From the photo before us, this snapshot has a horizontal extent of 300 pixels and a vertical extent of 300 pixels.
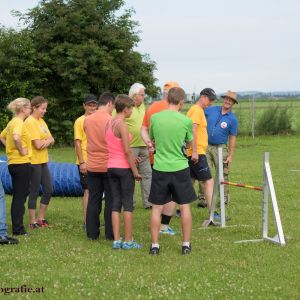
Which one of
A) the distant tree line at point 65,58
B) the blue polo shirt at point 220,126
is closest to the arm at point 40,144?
the blue polo shirt at point 220,126

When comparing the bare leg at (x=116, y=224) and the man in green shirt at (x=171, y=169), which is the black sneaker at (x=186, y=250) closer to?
the man in green shirt at (x=171, y=169)

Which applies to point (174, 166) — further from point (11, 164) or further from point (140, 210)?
point (140, 210)

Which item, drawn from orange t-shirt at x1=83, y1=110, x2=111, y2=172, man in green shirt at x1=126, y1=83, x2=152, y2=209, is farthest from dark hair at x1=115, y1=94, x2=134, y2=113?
man in green shirt at x1=126, y1=83, x2=152, y2=209

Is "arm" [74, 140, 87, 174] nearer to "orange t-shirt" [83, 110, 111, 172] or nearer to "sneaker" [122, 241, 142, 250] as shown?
"orange t-shirt" [83, 110, 111, 172]

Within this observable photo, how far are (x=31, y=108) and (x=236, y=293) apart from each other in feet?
14.3

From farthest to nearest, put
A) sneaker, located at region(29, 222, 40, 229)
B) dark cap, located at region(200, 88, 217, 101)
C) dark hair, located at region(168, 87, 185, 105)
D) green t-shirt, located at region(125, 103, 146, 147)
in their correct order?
1. green t-shirt, located at region(125, 103, 146, 147)
2. dark cap, located at region(200, 88, 217, 101)
3. sneaker, located at region(29, 222, 40, 229)
4. dark hair, located at region(168, 87, 185, 105)

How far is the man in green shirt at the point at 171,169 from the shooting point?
6.59 m

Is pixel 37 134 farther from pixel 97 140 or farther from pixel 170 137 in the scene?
pixel 170 137

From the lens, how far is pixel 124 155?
7027mm

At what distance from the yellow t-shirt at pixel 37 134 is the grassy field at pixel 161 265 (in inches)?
38.9

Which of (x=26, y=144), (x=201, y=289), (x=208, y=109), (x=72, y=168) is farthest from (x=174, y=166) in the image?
(x=72, y=168)

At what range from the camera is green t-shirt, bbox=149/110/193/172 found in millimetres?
6582

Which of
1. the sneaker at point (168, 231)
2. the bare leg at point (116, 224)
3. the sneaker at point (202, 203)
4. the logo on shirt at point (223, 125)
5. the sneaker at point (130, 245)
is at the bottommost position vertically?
the sneaker at point (202, 203)

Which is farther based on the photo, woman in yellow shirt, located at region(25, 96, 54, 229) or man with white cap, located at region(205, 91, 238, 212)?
man with white cap, located at region(205, 91, 238, 212)
